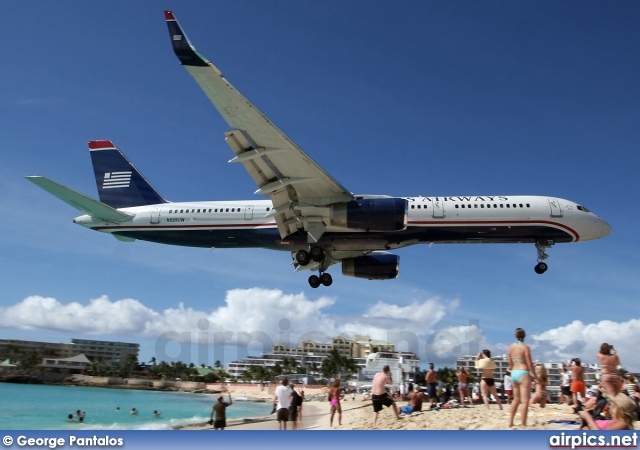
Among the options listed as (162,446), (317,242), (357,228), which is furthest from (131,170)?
(162,446)

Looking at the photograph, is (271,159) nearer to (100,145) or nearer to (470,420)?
(470,420)

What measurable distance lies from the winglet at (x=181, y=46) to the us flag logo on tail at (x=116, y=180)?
17804 mm

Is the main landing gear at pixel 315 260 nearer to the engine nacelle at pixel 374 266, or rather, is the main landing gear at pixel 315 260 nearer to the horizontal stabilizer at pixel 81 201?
the engine nacelle at pixel 374 266

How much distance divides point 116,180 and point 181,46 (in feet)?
61.2

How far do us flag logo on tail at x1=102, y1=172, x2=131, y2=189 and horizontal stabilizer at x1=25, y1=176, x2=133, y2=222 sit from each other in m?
3.82

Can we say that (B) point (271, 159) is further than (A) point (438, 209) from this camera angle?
No

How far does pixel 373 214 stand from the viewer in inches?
1019

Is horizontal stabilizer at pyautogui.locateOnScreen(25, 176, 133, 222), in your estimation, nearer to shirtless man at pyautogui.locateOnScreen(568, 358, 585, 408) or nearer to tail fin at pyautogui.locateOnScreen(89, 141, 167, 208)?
tail fin at pyautogui.locateOnScreen(89, 141, 167, 208)

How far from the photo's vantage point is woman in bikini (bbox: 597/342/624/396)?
11461 millimetres

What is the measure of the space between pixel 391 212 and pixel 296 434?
665 inches

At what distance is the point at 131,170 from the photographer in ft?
115

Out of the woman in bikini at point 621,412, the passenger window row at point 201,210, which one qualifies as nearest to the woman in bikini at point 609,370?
the woman in bikini at point 621,412

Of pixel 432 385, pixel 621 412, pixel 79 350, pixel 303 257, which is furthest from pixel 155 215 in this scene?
pixel 79 350

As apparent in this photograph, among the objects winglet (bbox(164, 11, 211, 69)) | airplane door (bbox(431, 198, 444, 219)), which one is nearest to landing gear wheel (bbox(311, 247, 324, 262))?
airplane door (bbox(431, 198, 444, 219))
